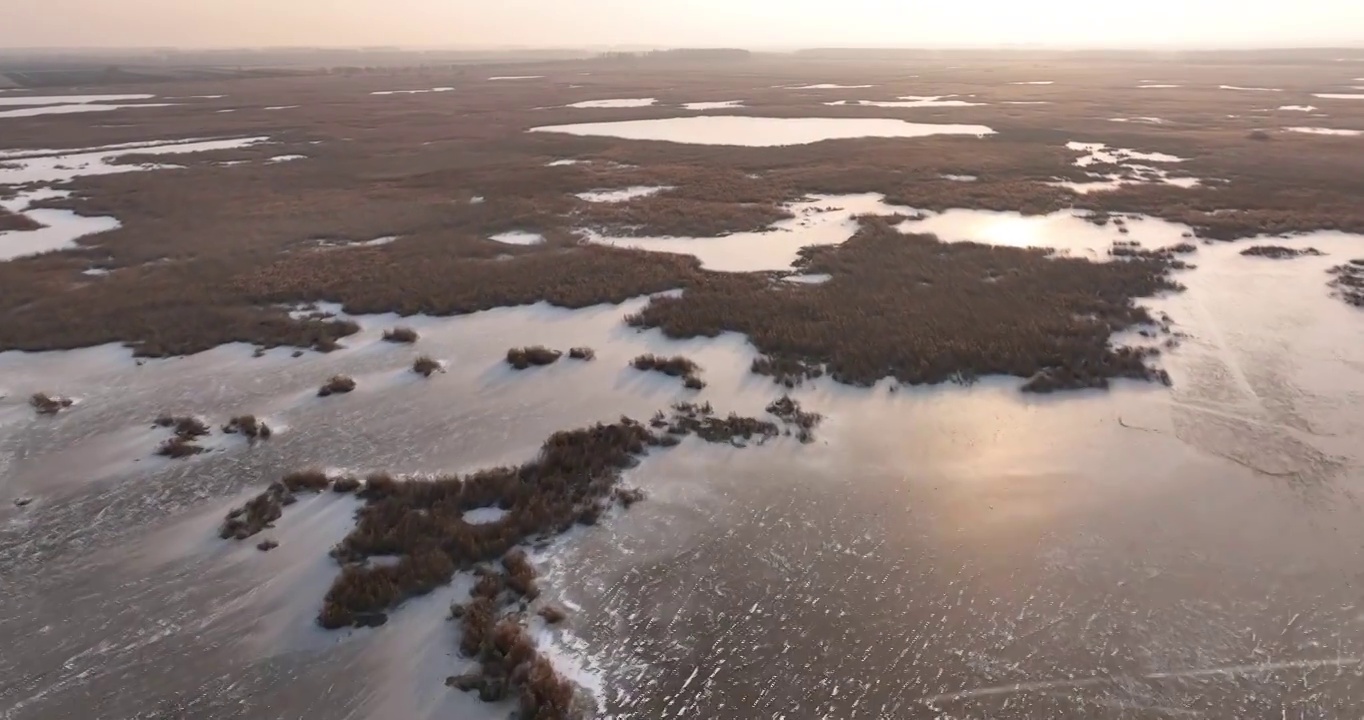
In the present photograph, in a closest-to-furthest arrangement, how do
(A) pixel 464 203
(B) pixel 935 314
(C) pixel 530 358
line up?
(C) pixel 530 358, (B) pixel 935 314, (A) pixel 464 203

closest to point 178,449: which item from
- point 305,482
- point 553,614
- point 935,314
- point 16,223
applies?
point 305,482

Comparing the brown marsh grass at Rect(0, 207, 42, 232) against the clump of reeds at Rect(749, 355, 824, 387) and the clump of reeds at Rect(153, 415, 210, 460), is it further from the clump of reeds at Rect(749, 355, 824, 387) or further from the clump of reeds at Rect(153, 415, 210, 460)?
the clump of reeds at Rect(749, 355, 824, 387)

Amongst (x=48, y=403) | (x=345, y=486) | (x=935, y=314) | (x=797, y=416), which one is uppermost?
(x=935, y=314)

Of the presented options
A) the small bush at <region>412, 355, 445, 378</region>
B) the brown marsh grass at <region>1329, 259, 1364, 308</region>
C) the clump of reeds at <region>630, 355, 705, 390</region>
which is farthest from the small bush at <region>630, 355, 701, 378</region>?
the brown marsh grass at <region>1329, 259, 1364, 308</region>

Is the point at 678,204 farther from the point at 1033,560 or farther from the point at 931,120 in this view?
the point at 931,120

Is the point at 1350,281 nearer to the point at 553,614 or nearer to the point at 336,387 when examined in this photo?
the point at 553,614

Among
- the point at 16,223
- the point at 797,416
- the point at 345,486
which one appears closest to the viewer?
the point at 345,486
